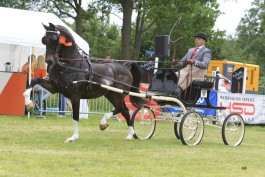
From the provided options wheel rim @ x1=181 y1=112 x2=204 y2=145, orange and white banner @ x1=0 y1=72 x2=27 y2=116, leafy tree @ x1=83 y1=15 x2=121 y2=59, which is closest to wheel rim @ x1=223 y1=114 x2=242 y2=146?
wheel rim @ x1=181 y1=112 x2=204 y2=145

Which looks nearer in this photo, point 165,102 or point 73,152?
point 73,152

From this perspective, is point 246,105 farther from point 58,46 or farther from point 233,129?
point 58,46

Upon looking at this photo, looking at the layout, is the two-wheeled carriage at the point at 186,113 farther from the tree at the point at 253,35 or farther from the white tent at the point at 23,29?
the tree at the point at 253,35

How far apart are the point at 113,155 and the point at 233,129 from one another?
3.91m

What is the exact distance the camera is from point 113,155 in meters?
9.06

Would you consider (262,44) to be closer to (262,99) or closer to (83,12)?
(83,12)

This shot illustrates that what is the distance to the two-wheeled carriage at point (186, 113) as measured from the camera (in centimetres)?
1145

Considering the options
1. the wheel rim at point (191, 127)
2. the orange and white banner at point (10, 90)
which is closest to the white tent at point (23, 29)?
the orange and white banner at point (10, 90)

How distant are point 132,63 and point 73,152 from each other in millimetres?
3732

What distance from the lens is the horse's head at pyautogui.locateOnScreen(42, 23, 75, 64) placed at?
404 inches

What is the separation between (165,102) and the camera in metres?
11.8

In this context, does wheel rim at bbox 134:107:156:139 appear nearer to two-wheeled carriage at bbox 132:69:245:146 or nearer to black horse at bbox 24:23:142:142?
two-wheeled carriage at bbox 132:69:245:146

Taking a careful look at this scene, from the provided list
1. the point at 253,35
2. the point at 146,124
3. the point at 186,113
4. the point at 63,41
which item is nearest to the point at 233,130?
the point at 186,113

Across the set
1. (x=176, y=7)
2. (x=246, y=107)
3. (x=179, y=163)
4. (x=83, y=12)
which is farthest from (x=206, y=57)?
(x=83, y=12)
